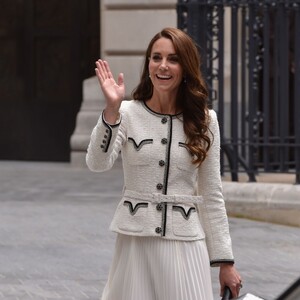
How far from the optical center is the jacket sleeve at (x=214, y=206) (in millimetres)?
4828

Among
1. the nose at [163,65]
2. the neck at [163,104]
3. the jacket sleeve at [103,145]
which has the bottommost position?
the jacket sleeve at [103,145]

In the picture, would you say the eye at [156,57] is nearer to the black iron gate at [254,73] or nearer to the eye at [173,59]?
the eye at [173,59]

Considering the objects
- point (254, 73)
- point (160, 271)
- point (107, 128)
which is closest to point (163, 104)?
point (107, 128)

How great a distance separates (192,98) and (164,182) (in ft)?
1.04

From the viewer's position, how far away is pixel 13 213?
12188 millimetres

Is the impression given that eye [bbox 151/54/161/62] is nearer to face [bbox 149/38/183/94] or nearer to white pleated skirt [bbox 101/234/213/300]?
face [bbox 149/38/183/94]

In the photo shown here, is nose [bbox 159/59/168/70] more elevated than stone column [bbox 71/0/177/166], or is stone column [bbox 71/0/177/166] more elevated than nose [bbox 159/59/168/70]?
stone column [bbox 71/0/177/166]

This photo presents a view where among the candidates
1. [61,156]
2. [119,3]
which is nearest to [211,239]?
[119,3]

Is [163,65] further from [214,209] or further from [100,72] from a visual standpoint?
[214,209]

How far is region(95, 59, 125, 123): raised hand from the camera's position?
15.1 feet

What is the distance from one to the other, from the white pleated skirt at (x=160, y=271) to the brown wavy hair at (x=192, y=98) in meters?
0.32

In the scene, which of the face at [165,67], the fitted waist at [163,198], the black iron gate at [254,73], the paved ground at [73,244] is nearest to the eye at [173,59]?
the face at [165,67]

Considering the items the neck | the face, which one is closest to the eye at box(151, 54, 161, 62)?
the face

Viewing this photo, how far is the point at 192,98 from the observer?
475 cm
